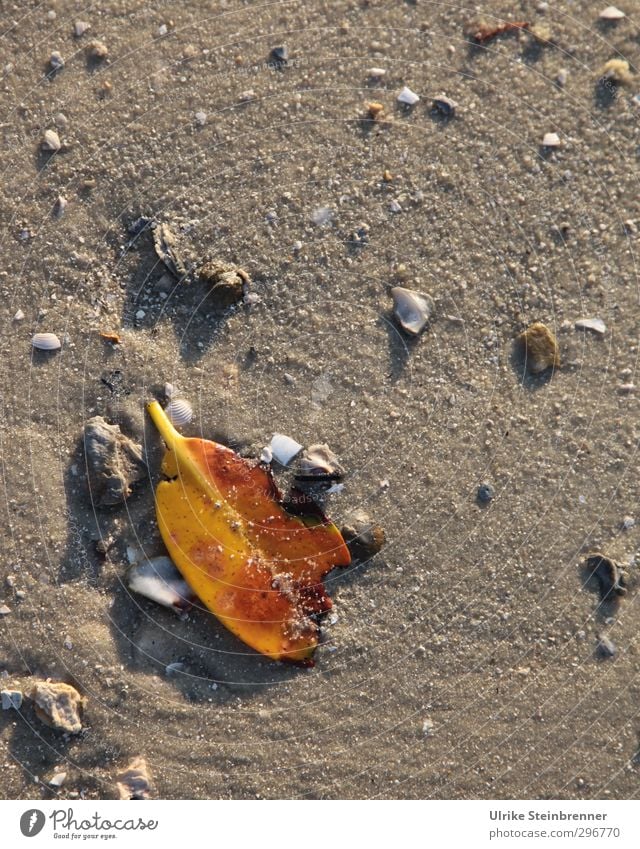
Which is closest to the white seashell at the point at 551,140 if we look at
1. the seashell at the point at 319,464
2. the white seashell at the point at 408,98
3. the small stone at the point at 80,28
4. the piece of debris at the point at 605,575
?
the white seashell at the point at 408,98

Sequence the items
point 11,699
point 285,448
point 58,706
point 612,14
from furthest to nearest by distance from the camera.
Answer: point 612,14, point 285,448, point 11,699, point 58,706

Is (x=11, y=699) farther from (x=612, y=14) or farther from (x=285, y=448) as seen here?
(x=612, y=14)

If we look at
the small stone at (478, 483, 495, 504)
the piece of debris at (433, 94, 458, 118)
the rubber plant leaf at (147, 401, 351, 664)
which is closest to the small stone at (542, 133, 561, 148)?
the piece of debris at (433, 94, 458, 118)

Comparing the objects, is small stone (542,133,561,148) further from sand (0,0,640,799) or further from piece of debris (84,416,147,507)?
piece of debris (84,416,147,507)

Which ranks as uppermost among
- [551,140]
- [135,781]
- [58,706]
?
[551,140]

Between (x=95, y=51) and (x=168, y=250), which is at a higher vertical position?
(x=95, y=51)

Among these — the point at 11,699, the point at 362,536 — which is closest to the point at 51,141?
the point at 362,536
